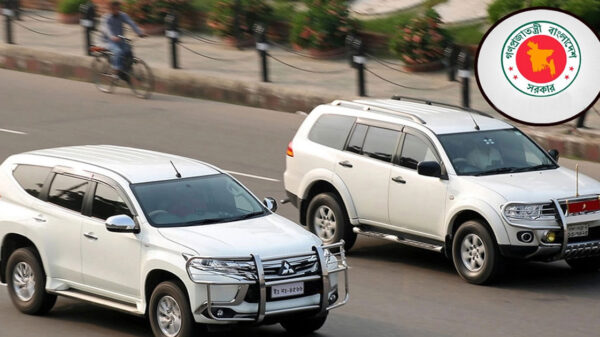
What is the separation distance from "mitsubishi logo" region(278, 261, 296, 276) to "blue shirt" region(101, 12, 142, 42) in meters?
15.8

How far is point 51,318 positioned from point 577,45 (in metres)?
12.3

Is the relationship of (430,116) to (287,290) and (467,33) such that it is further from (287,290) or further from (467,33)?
(467,33)

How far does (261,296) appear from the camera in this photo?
1037cm

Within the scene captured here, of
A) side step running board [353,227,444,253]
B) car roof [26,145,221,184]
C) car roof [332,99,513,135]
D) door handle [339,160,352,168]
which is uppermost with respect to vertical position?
car roof [332,99,513,135]

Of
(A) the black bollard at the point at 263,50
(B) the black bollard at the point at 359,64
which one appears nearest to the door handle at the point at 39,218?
A: (B) the black bollard at the point at 359,64

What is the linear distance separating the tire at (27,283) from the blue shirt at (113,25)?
14.0 m

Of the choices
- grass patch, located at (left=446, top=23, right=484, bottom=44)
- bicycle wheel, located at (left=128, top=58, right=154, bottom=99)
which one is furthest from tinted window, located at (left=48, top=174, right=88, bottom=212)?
grass patch, located at (left=446, top=23, right=484, bottom=44)

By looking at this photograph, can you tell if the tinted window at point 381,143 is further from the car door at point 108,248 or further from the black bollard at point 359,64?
the black bollard at point 359,64

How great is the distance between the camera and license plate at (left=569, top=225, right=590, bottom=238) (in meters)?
13.2

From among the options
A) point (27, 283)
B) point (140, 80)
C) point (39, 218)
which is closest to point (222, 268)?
point (39, 218)

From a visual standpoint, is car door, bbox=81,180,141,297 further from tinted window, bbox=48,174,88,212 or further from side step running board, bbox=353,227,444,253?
side step running board, bbox=353,227,444,253

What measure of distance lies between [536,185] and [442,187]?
1027 mm

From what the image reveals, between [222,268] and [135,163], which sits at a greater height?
[135,163]

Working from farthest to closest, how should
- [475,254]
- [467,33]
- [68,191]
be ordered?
[467,33], [475,254], [68,191]
